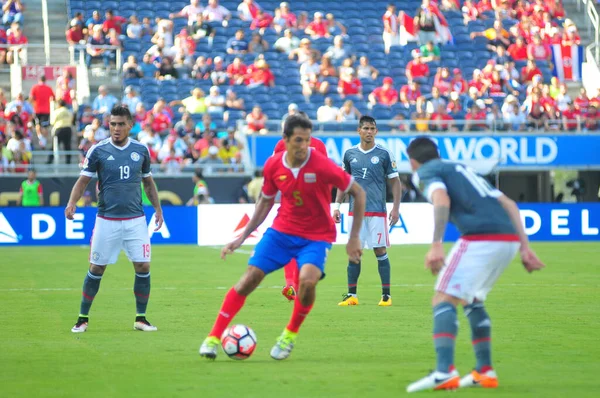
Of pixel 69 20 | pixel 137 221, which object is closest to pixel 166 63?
pixel 69 20

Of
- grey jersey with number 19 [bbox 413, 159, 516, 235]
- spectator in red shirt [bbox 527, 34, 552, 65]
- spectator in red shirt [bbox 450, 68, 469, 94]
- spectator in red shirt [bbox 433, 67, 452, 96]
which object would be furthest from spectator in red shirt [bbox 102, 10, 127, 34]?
grey jersey with number 19 [bbox 413, 159, 516, 235]

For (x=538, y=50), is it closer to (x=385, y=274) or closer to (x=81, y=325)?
(x=385, y=274)

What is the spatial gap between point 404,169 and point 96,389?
23507 mm

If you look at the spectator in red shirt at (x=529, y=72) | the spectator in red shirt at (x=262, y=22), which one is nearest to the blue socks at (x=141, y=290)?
the spectator in red shirt at (x=262, y=22)

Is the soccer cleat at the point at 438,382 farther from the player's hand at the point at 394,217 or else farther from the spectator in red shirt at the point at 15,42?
the spectator in red shirt at the point at 15,42

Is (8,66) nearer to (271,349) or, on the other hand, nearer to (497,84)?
(497,84)

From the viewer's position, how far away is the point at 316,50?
34.0 meters

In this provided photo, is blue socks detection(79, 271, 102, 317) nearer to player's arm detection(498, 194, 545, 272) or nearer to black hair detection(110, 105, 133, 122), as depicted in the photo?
black hair detection(110, 105, 133, 122)

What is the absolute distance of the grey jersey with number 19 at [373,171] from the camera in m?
14.8

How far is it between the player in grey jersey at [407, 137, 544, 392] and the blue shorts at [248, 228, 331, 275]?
1760 mm

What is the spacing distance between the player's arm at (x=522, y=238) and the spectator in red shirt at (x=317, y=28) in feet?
90.2

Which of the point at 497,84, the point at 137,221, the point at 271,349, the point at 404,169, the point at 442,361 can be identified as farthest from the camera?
the point at 497,84

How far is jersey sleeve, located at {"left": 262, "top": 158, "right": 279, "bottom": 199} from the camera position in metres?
9.69

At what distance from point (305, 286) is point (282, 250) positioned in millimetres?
423
